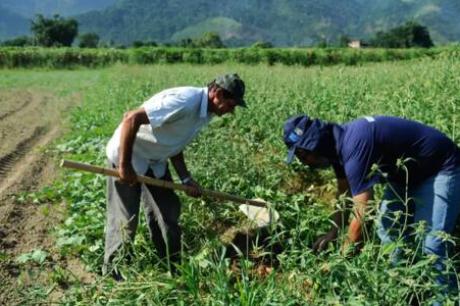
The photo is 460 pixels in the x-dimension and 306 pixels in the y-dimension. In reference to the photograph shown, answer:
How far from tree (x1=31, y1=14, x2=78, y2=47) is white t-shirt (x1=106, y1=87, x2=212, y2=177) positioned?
8035 cm

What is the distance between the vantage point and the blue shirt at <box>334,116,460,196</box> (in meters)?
3.51

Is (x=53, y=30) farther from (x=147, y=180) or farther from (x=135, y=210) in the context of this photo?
(x=147, y=180)

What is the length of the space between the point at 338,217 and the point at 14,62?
4191 cm

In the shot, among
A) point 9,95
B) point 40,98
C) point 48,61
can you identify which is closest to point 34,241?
point 40,98

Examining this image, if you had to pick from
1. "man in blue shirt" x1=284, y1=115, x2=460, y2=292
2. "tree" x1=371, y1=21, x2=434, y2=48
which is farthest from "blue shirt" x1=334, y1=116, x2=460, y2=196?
"tree" x1=371, y1=21, x2=434, y2=48

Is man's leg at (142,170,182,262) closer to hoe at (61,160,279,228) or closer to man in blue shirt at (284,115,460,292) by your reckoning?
hoe at (61,160,279,228)

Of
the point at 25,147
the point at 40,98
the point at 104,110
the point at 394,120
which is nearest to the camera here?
the point at 394,120

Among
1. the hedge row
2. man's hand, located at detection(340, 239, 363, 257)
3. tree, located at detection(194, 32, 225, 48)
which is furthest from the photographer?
tree, located at detection(194, 32, 225, 48)

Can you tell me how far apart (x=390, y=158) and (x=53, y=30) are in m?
84.8

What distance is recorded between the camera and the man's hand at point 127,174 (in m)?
4.17

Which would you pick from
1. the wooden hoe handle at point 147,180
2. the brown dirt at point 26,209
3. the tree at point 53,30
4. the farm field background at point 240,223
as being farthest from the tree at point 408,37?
the wooden hoe handle at point 147,180

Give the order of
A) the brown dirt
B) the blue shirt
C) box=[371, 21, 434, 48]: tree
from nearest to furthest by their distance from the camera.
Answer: the blue shirt
the brown dirt
box=[371, 21, 434, 48]: tree

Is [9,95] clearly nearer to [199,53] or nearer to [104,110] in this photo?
[104,110]

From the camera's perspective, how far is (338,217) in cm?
411
